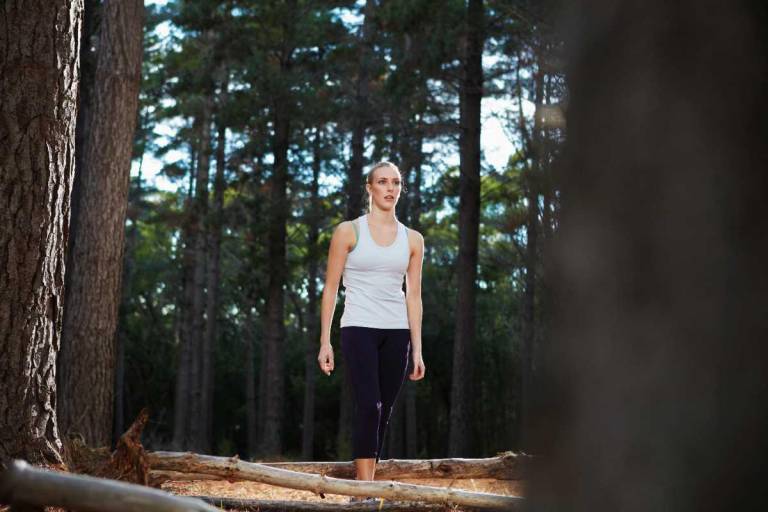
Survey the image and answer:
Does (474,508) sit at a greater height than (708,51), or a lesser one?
lesser

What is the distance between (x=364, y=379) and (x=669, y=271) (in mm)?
4385

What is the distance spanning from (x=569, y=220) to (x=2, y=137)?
4.43m

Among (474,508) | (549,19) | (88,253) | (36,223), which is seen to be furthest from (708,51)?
(88,253)

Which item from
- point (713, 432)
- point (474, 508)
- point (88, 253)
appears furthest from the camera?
point (88, 253)

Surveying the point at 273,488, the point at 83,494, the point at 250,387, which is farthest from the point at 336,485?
the point at 250,387

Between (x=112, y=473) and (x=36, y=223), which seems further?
(x=112, y=473)

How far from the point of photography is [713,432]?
2.63ft

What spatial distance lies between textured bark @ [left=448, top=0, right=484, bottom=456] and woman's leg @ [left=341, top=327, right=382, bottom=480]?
392 inches

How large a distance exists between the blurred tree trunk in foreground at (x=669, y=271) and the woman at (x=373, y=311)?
430 cm

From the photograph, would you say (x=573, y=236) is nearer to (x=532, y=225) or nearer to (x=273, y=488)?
(x=532, y=225)

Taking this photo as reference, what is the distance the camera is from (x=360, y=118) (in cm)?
1955

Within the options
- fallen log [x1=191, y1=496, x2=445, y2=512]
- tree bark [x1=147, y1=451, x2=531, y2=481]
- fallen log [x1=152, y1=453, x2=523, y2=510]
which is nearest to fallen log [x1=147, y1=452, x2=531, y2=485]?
tree bark [x1=147, y1=451, x2=531, y2=481]

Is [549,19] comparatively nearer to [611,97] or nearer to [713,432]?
[611,97]

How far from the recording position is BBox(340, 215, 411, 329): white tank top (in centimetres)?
519
